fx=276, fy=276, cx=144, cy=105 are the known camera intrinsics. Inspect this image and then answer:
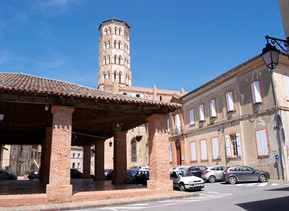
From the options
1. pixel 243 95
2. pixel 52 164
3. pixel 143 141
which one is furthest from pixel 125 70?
pixel 52 164

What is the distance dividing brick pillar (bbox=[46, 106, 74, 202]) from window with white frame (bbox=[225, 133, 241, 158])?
16.4 m

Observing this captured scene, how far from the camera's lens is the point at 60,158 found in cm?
1184

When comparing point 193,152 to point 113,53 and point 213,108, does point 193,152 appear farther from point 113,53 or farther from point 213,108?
point 113,53

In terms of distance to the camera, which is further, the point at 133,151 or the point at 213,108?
the point at 133,151

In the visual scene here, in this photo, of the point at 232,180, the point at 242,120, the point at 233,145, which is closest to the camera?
the point at 232,180

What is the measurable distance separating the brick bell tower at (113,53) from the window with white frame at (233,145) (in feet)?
161

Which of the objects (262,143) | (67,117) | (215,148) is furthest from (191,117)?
(67,117)

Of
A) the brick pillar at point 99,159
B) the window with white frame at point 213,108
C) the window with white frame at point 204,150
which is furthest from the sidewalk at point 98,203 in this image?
the window with white frame at point 204,150

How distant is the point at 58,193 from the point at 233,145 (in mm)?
17637

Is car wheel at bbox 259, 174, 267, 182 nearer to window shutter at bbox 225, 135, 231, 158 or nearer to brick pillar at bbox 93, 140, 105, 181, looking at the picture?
window shutter at bbox 225, 135, 231, 158

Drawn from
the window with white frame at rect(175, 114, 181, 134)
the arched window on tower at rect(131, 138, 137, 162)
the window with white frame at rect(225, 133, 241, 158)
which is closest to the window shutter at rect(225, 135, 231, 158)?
the window with white frame at rect(225, 133, 241, 158)

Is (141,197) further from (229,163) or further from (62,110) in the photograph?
(229,163)

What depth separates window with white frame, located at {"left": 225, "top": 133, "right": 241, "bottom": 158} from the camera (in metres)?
23.8

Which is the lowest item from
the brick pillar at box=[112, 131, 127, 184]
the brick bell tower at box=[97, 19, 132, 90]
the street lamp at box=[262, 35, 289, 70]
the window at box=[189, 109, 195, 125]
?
the brick pillar at box=[112, 131, 127, 184]
